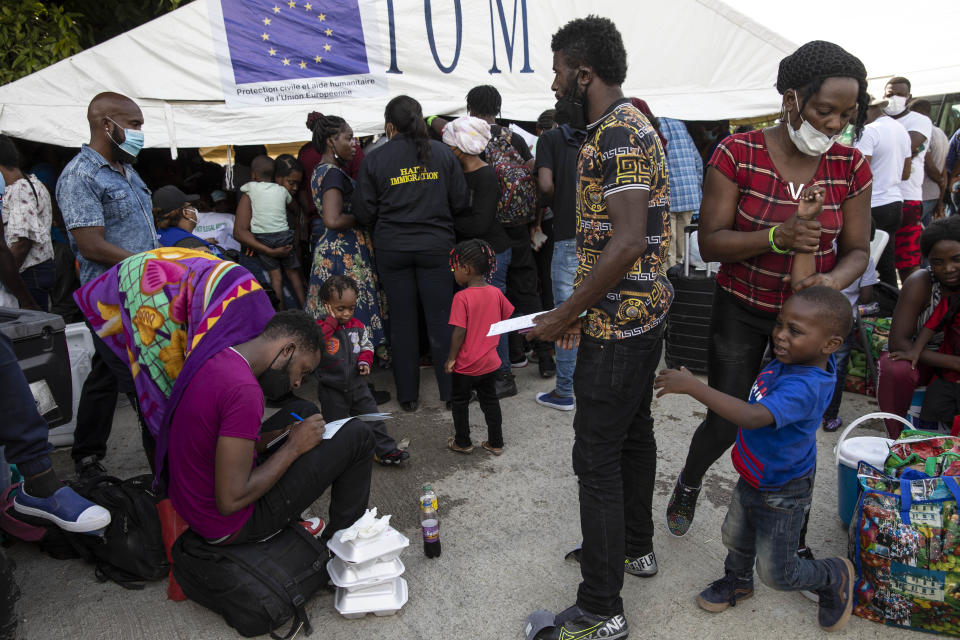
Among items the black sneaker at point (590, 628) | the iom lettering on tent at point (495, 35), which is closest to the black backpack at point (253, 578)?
the black sneaker at point (590, 628)

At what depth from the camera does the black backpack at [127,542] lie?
2.92 m

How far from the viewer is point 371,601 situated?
2.67 metres

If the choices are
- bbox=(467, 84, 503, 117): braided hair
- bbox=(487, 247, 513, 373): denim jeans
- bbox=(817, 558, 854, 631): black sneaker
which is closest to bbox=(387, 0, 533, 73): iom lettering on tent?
bbox=(467, 84, 503, 117): braided hair

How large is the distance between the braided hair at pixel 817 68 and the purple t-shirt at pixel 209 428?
7.43ft

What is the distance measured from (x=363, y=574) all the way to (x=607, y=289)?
156 centimetres

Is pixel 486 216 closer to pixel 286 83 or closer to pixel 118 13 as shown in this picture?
pixel 286 83

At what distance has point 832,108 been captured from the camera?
2262 millimetres

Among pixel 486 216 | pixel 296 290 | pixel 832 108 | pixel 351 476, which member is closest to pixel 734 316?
pixel 832 108

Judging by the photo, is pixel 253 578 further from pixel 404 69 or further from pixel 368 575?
pixel 404 69

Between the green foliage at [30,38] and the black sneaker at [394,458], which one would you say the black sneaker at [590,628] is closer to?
the black sneaker at [394,458]

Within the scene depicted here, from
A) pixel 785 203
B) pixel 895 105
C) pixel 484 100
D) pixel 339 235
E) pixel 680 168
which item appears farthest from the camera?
pixel 895 105

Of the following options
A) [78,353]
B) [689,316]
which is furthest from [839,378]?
[78,353]

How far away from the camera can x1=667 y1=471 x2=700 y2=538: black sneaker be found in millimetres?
2978

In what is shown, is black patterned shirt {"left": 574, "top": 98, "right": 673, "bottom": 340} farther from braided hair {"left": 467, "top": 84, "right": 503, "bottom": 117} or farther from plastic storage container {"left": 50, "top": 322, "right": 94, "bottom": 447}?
plastic storage container {"left": 50, "top": 322, "right": 94, "bottom": 447}
